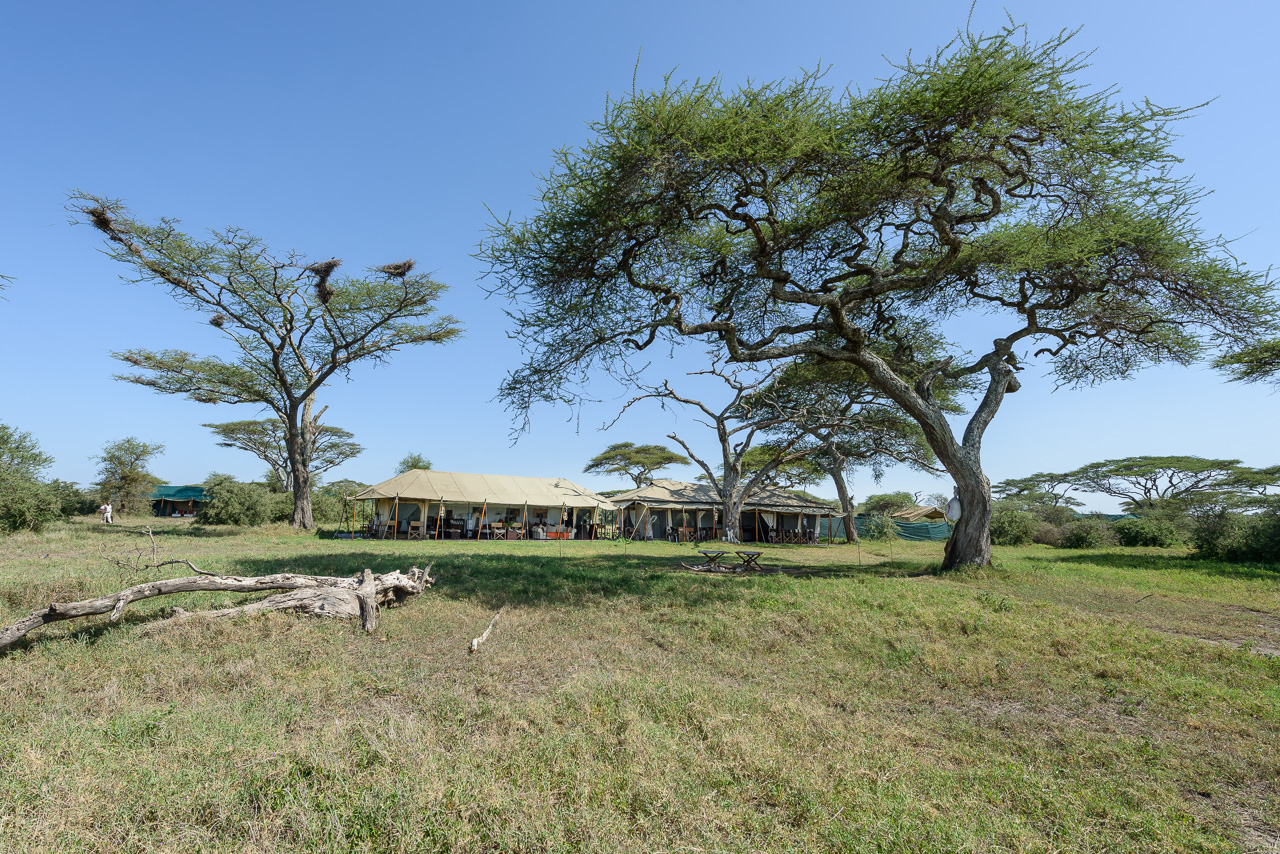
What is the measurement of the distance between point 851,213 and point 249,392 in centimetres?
2643

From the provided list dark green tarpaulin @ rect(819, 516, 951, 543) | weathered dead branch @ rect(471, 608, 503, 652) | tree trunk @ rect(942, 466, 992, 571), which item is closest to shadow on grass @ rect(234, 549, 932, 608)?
tree trunk @ rect(942, 466, 992, 571)

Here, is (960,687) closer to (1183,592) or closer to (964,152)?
(964,152)

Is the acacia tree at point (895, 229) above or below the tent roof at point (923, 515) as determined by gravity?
above

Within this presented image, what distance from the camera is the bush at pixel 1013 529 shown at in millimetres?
29125

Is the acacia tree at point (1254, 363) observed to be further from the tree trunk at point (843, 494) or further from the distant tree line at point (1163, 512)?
the tree trunk at point (843, 494)

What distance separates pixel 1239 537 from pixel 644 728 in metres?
23.7

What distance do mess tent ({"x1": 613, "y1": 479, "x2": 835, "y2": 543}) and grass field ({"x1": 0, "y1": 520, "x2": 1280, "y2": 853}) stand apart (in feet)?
68.5

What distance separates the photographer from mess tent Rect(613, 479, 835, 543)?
29.9 metres

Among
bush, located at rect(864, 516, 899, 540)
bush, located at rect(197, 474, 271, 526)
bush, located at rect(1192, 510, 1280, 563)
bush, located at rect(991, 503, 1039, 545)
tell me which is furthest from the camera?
bush, located at rect(864, 516, 899, 540)

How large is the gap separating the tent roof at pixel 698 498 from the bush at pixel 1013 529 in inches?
324

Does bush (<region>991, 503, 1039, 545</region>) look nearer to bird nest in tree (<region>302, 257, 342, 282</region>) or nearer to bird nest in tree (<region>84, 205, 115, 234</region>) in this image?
bird nest in tree (<region>302, 257, 342, 282</region>)

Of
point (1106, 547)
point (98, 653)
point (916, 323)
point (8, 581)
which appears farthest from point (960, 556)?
point (1106, 547)

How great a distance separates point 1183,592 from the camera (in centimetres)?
1195

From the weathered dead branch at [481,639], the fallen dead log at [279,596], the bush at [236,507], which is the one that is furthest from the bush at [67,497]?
the weathered dead branch at [481,639]
